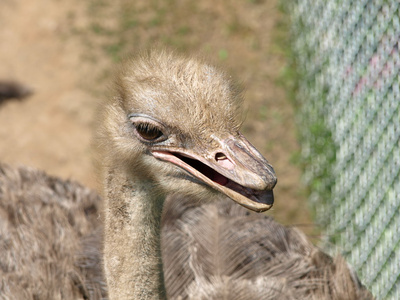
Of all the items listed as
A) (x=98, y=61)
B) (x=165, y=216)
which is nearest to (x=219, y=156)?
(x=165, y=216)

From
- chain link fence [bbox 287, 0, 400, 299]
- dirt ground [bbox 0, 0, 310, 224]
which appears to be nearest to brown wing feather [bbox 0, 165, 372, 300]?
chain link fence [bbox 287, 0, 400, 299]

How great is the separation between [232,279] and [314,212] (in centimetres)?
187

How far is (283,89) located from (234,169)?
3744 millimetres

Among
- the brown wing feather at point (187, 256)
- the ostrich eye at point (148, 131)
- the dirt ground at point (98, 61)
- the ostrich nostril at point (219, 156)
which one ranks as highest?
the ostrich nostril at point (219, 156)

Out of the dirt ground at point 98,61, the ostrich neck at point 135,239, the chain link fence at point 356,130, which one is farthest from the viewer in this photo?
the dirt ground at point 98,61

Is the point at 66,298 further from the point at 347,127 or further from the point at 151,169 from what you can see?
the point at 347,127

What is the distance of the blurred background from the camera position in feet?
10.9

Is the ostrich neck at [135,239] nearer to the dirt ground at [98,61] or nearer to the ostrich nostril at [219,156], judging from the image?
the ostrich nostril at [219,156]

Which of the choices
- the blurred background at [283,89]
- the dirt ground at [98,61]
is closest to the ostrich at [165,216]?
the blurred background at [283,89]

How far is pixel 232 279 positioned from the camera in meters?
2.51

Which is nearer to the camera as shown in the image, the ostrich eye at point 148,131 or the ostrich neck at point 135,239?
the ostrich eye at point 148,131

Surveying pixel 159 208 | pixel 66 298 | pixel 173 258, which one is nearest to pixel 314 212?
pixel 173 258

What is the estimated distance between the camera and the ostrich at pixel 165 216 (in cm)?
172

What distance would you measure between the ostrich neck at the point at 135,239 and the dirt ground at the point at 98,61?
2476mm
